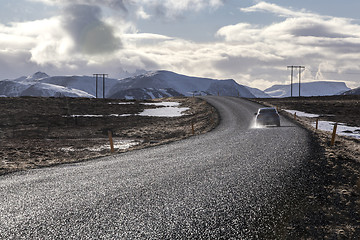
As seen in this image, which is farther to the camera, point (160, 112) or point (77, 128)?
point (160, 112)

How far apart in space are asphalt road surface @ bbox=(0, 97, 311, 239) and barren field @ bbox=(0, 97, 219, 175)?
4.40 meters

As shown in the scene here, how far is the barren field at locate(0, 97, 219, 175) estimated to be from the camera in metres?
20.9

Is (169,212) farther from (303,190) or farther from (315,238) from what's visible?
(303,190)

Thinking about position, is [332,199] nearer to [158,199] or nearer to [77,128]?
[158,199]

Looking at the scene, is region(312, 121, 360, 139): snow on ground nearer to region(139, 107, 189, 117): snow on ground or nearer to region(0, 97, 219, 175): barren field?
region(0, 97, 219, 175): barren field

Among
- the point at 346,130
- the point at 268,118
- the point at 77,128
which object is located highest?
the point at 268,118

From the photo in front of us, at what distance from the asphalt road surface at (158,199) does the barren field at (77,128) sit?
14.4ft

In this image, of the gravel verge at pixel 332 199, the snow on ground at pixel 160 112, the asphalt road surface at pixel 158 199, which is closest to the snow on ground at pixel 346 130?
the gravel verge at pixel 332 199

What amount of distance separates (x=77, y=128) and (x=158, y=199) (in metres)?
31.1

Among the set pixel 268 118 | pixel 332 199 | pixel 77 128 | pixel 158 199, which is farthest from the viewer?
pixel 77 128

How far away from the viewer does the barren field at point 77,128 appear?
2086 centimetres

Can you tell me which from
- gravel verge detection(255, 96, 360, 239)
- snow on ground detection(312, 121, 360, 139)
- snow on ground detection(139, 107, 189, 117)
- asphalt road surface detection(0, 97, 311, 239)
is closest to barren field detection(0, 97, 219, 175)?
snow on ground detection(139, 107, 189, 117)

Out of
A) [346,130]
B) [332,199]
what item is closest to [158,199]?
[332,199]

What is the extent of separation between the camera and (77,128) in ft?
120
